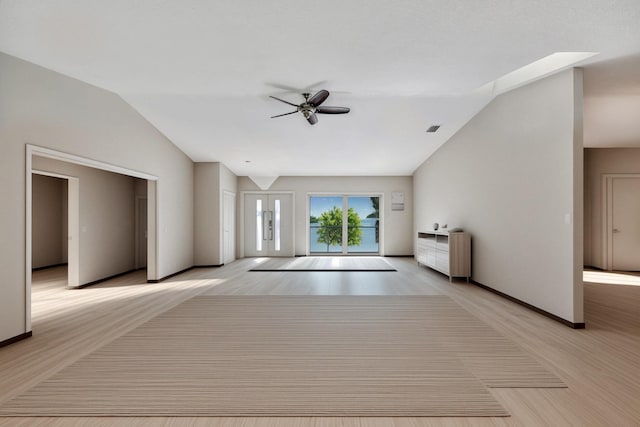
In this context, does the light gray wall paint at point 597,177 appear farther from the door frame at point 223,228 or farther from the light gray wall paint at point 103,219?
the light gray wall paint at point 103,219

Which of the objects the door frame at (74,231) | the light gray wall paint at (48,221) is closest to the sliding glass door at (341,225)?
the door frame at (74,231)

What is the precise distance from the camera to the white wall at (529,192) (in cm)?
321

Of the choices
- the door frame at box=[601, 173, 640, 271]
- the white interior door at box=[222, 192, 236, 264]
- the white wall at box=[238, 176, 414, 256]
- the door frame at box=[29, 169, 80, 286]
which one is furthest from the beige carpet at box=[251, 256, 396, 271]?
the door frame at box=[601, 173, 640, 271]

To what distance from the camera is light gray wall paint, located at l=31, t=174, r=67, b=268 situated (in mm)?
7145

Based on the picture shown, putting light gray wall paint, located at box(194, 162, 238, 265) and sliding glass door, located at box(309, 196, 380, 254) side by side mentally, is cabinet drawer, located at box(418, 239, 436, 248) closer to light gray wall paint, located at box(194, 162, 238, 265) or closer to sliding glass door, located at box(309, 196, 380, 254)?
sliding glass door, located at box(309, 196, 380, 254)

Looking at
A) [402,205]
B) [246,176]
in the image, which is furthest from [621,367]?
[246,176]

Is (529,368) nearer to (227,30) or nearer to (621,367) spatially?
(621,367)

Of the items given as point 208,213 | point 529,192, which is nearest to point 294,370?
point 529,192

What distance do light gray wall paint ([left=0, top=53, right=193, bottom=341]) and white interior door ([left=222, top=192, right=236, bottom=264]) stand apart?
203 cm

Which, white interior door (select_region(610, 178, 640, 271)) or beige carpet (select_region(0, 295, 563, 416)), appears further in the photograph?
white interior door (select_region(610, 178, 640, 271))

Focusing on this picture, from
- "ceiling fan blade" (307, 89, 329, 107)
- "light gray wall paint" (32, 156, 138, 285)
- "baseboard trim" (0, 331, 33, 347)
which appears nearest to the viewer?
"baseboard trim" (0, 331, 33, 347)

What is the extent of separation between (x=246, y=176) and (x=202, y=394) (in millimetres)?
7284

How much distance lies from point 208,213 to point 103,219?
6.81 ft

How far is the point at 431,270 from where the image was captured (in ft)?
21.6
